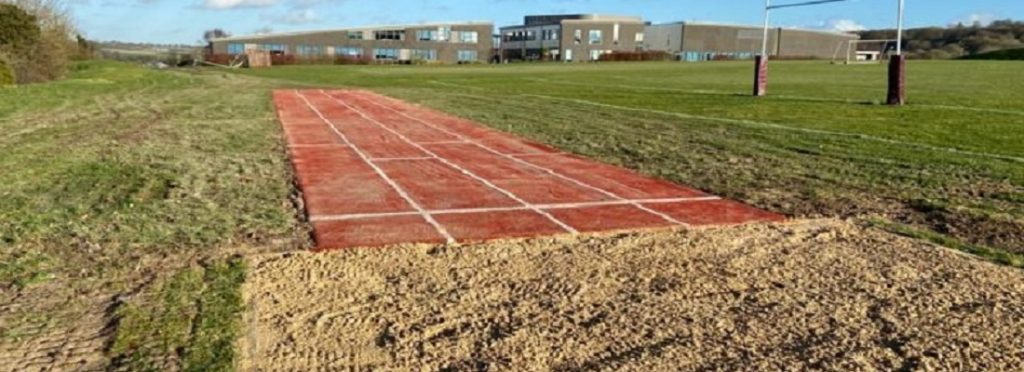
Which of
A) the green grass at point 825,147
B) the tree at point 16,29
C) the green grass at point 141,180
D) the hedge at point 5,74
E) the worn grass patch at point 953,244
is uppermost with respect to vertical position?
the tree at point 16,29

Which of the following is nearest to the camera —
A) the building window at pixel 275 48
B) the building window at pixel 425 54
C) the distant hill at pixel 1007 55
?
the distant hill at pixel 1007 55

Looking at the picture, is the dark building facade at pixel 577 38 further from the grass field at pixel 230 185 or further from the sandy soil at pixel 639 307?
the sandy soil at pixel 639 307

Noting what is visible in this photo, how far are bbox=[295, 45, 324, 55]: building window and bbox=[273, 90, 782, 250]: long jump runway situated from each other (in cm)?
8093

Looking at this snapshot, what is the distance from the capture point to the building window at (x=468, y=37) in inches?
3821

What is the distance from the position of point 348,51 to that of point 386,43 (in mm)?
4477

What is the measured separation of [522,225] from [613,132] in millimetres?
Answer: 7239

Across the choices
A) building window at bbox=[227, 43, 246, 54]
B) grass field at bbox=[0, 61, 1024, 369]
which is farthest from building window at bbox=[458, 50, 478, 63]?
grass field at bbox=[0, 61, 1024, 369]

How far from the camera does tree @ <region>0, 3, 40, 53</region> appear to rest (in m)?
27.9

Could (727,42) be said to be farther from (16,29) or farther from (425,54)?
(16,29)

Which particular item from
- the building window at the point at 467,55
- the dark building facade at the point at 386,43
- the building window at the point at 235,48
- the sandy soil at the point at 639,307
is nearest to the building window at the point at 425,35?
the dark building facade at the point at 386,43

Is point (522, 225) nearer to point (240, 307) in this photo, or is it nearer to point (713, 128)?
point (240, 307)

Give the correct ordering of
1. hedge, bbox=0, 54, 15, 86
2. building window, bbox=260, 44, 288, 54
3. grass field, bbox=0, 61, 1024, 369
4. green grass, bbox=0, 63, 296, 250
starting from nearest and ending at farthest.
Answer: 1. grass field, bbox=0, 61, 1024, 369
2. green grass, bbox=0, 63, 296, 250
3. hedge, bbox=0, 54, 15, 86
4. building window, bbox=260, 44, 288, 54

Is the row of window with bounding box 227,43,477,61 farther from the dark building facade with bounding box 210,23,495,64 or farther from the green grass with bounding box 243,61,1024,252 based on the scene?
the green grass with bounding box 243,61,1024,252

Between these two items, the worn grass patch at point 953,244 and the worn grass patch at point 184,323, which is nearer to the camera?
the worn grass patch at point 184,323
